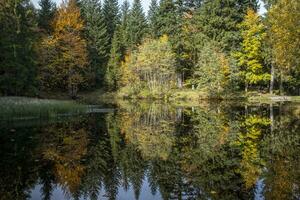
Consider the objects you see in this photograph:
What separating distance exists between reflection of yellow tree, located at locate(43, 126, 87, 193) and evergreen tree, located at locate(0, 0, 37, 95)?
37.7 feet

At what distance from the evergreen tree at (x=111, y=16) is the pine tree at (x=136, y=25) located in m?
5.77

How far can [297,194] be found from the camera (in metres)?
9.03

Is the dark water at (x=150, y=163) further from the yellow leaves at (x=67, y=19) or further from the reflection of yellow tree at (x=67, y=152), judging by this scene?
the yellow leaves at (x=67, y=19)

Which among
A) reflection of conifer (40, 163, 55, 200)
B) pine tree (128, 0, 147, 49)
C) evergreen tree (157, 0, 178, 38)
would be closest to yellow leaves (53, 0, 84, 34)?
pine tree (128, 0, 147, 49)

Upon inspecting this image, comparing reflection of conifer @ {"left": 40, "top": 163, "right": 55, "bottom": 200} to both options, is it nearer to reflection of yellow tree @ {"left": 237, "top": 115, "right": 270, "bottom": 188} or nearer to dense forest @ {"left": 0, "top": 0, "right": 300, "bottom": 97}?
reflection of yellow tree @ {"left": 237, "top": 115, "right": 270, "bottom": 188}

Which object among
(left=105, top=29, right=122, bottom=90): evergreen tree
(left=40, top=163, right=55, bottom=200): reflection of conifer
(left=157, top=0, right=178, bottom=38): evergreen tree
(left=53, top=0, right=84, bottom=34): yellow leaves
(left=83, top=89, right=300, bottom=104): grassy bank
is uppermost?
(left=157, top=0, right=178, bottom=38): evergreen tree

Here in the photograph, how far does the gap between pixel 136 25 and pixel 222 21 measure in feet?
60.1

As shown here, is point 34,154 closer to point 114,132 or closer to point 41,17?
point 114,132

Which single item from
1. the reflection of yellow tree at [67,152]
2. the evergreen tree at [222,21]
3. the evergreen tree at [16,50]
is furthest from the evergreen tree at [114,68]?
the reflection of yellow tree at [67,152]

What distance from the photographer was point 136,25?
73.2 m

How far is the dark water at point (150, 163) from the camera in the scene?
9.74 m

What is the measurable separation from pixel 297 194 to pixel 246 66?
52.6 metres

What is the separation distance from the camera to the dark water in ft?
32.0

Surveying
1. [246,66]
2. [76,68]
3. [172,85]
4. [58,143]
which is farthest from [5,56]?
[246,66]
